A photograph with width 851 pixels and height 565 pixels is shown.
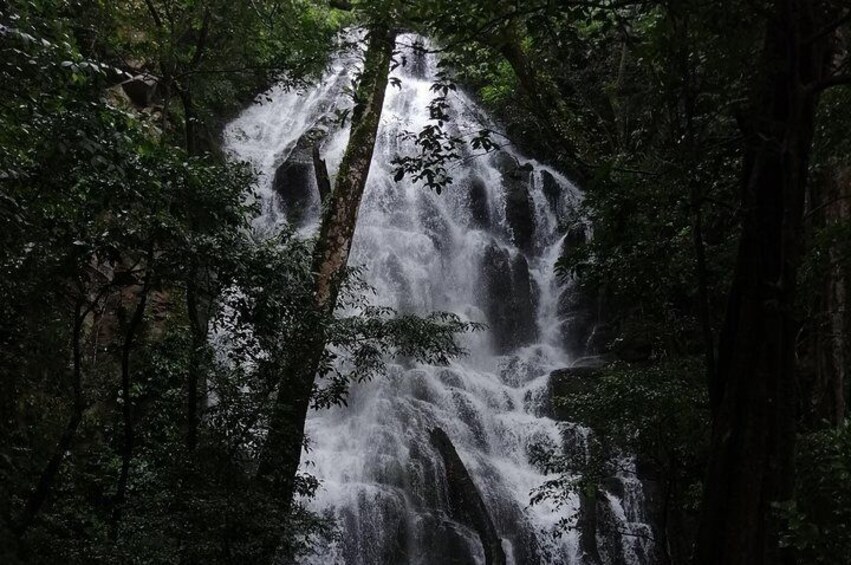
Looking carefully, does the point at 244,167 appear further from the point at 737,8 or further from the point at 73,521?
the point at 737,8

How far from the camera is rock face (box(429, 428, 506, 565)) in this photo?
8852mm

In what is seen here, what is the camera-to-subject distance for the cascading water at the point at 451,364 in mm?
9391

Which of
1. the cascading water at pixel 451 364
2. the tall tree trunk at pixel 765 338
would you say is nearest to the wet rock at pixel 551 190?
the cascading water at pixel 451 364

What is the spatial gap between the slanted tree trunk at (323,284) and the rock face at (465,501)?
380cm

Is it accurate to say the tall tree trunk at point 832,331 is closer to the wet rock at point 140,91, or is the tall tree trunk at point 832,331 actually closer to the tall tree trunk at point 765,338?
the tall tree trunk at point 765,338

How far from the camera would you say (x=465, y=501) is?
31.6 ft

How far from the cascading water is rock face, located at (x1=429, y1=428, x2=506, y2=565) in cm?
12

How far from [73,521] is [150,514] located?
114cm

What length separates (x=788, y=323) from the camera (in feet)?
8.46

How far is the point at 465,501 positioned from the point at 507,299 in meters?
6.64

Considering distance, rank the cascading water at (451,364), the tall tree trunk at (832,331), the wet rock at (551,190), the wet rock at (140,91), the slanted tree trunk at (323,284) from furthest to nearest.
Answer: the wet rock at (551,190)
the wet rock at (140,91)
the cascading water at (451,364)
the tall tree trunk at (832,331)
the slanted tree trunk at (323,284)

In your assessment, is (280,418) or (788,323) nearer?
(788,323)

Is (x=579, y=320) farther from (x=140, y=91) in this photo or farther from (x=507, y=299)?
(x=140, y=91)

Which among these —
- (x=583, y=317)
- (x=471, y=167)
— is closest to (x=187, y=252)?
(x=583, y=317)
